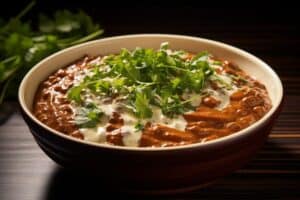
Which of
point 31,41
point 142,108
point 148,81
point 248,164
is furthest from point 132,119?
point 31,41

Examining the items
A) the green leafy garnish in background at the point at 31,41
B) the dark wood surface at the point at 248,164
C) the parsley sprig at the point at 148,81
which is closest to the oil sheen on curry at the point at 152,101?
the parsley sprig at the point at 148,81

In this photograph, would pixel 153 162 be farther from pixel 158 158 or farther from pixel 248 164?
pixel 248 164

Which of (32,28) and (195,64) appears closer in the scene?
(195,64)

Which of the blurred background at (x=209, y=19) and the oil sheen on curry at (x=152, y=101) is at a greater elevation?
the oil sheen on curry at (x=152, y=101)

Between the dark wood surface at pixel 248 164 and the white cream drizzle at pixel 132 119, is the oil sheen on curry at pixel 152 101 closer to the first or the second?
the white cream drizzle at pixel 132 119

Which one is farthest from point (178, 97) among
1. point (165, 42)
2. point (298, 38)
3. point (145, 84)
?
point (298, 38)

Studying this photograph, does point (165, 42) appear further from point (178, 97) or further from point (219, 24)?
point (219, 24)

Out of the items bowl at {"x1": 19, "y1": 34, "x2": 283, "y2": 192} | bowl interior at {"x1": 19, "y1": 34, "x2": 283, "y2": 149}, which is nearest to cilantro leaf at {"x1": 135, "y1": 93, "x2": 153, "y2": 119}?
bowl at {"x1": 19, "y1": 34, "x2": 283, "y2": 192}
